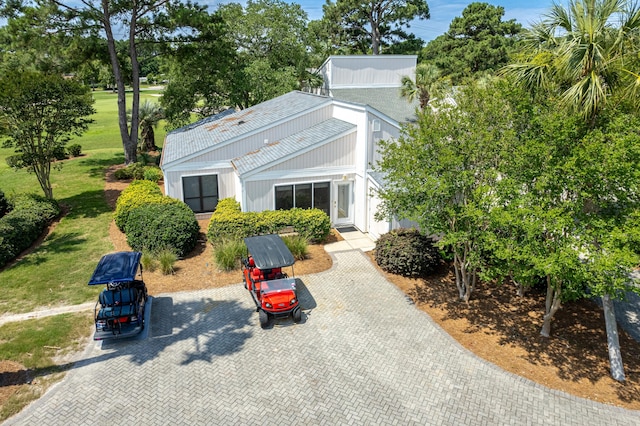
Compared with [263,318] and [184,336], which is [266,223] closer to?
[263,318]

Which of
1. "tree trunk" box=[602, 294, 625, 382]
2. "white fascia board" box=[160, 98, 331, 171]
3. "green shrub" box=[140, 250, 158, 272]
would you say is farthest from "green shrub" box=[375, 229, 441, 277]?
"white fascia board" box=[160, 98, 331, 171]

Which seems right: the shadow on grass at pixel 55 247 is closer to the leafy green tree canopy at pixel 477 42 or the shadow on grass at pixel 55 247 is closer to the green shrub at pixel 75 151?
the green shrub at pixel 75 151

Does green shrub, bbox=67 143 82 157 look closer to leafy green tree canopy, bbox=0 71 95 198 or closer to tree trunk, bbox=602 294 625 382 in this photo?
leafy green tree canopy, bbox=0 71 95 198

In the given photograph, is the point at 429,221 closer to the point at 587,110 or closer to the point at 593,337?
the point at 587,110

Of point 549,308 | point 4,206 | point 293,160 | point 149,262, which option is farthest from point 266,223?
point 4,206

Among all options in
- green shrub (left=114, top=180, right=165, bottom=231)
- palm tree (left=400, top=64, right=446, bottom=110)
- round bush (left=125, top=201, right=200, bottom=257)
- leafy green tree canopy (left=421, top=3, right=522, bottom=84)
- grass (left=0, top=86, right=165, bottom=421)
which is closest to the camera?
grass (left=0, top=86, right=165, bottom=421)

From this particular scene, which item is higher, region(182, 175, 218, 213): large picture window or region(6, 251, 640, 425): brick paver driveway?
region(182, 175, 218, 213): large picture window
